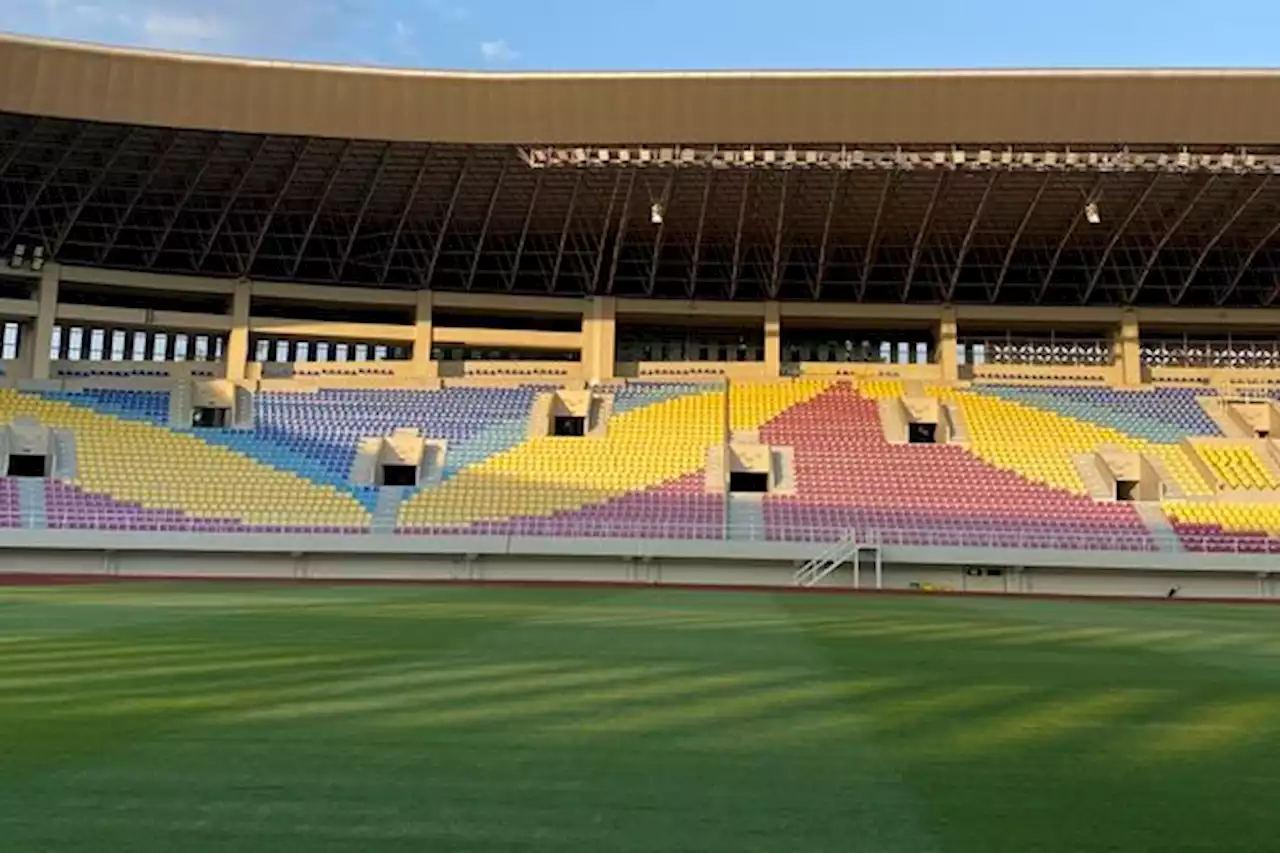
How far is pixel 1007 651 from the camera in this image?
35.0 ft

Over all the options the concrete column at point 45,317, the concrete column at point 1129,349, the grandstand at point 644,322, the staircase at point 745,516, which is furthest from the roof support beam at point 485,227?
the concrete column at point 1129,349

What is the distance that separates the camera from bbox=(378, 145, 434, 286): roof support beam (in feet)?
111

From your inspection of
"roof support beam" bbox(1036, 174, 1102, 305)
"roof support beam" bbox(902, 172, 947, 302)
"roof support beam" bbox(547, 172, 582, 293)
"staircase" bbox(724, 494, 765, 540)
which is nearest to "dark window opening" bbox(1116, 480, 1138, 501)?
"roof support beam" bbox(1036, 174, 1102, 305)

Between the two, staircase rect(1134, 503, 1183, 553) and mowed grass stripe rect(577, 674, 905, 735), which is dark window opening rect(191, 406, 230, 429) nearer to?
staircase rect(1134, 503, 1183, 553)

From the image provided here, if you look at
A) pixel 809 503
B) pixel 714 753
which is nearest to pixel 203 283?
pixel 809 503

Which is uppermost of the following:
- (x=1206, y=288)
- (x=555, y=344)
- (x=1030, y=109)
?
(x=1030, y=109)

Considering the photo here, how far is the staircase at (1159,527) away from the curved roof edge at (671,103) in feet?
35.5

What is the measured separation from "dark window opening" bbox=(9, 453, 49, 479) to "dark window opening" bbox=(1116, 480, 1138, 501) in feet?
109

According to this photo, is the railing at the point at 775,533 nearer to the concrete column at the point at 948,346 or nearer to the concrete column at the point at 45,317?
the concrete column at the point at 45,317

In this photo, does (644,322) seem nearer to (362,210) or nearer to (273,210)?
(362,210)

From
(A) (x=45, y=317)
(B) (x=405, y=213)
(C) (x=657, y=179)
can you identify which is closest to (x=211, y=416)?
(A) (x=45, y=317)

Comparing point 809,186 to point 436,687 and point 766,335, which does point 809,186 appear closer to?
point 766,335

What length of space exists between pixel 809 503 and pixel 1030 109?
1347 centimetres

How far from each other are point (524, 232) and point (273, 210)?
860 centimetres
